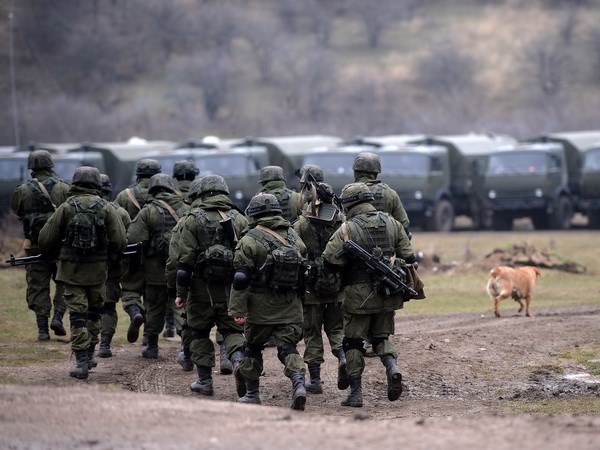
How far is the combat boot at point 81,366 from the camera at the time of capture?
1083 centimetres

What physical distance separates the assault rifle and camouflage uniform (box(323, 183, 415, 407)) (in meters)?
0.07

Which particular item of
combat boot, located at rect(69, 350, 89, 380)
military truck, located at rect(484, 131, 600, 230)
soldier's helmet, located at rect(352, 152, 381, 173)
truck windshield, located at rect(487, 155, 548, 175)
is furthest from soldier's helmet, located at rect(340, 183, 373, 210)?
truck windshield, located at rect(487, 155, 548, 175)

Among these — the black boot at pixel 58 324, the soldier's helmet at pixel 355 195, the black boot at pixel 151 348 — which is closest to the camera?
the soldier's helmet at pixel 355 195

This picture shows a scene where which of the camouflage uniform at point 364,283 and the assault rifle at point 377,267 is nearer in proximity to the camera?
the assault rifle at point 377,267

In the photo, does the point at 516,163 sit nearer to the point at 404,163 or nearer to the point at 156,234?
the point at 404,163

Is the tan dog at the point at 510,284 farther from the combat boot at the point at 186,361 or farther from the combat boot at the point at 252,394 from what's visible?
the combat boot at the point at 252,394

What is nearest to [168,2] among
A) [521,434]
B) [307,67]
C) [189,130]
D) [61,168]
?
[307,67]

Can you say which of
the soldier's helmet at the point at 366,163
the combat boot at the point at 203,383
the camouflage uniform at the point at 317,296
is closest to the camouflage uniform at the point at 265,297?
the combat boot at the point at 203,383

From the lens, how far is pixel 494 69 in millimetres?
66875

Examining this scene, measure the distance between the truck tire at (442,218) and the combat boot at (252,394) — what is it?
21606 millimetres

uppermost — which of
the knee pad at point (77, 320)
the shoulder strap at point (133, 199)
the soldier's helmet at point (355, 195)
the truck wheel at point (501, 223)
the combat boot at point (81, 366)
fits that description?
the soldier's helmet at point (355, 195)

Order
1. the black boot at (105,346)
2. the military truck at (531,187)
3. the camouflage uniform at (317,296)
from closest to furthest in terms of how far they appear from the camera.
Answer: the camouflage uniform at (317,296) → the black boot at (105,346) → the military truck at (531,187)

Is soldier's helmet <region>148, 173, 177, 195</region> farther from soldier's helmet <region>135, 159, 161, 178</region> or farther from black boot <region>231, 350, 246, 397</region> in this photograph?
black boot <region>231, 350, 246, 397</region>

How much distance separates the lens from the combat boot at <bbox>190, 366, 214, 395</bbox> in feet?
34.2
